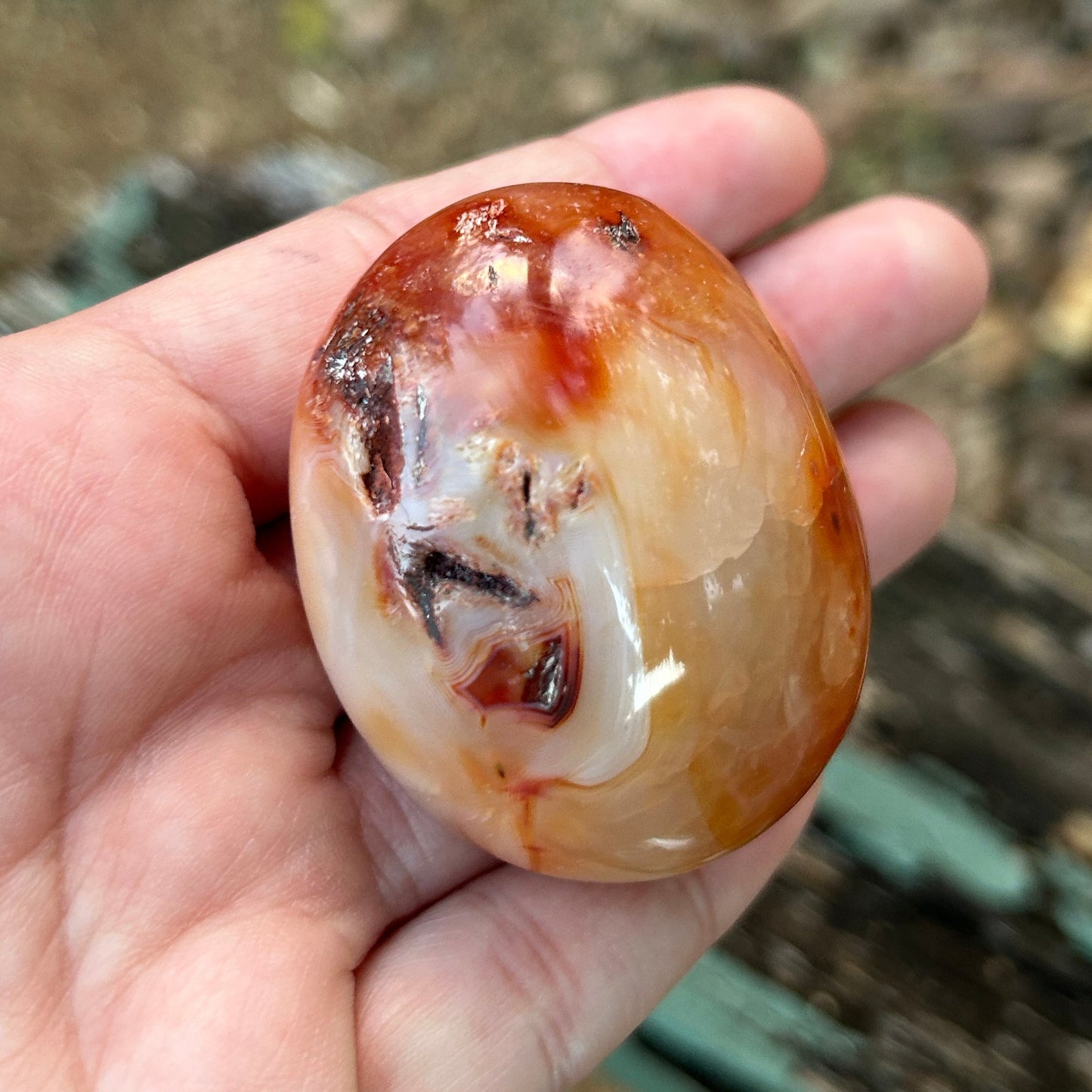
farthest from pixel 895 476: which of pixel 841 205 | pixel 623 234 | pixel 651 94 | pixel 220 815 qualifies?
pixel 651 94

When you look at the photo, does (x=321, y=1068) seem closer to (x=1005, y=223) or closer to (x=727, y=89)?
(x=727, y=89)

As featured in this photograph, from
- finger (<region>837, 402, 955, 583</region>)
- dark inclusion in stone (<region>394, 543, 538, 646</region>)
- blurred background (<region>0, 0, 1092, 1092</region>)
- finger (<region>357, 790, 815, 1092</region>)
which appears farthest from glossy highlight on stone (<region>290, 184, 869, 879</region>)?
blurred background (<region>0, 0, 1092, 1092</region>)

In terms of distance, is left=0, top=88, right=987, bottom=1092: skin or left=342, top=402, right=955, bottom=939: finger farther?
left=342, top=402, right=955, bottom=939: finger

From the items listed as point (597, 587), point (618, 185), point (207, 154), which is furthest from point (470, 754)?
point (207, 154)

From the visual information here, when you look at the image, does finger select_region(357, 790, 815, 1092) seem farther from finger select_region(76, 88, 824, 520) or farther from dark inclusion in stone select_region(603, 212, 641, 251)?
dark inclusion in stone select_region(603, 212, 641, 251)

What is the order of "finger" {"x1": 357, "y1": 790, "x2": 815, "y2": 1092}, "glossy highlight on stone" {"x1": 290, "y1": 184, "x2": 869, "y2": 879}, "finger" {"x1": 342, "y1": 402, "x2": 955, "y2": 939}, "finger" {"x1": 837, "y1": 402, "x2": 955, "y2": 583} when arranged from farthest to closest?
1. "finger" {"x1": 837, "y1": 402, "x2": 955, "y2": 583}
2. "finger" {"x1": 342, "y1": 402, "x2": 955, "y2": 939}
3. "finger" {"x1": 357, "y1": 790, "x2": 815, "y2": 1092}
4. "glossy highlight on stone" {"x1": 290, "y1": 184, "x2": 869, "y2": 879}

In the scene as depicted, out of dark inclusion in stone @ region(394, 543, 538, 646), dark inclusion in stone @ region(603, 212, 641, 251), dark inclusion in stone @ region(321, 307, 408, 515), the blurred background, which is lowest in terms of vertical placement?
the blurred background
